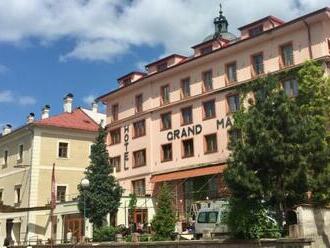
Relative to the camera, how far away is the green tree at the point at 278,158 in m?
22.2

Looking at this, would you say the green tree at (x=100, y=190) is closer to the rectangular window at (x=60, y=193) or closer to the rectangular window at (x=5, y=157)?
the rectangular window at (x=60, y=193)

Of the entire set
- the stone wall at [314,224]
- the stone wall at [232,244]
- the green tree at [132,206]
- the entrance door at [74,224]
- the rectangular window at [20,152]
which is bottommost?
the stone wall at [232,244]

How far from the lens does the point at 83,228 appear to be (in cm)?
4400

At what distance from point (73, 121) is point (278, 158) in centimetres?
3794

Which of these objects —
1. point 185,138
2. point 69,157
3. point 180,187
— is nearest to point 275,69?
point 185,138

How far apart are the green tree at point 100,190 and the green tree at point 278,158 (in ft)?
60.4

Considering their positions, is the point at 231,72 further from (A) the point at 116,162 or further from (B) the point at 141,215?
(A) the point at 116,162

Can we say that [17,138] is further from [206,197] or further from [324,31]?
[324,31]

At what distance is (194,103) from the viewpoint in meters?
42.6

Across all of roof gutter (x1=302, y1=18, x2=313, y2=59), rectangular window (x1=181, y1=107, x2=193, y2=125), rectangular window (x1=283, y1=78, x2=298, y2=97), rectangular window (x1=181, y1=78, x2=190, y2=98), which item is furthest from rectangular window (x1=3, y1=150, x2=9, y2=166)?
roof gutter (x1=302, y1=18, x2=313, y2=59)

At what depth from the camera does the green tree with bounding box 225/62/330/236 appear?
73.0 ft

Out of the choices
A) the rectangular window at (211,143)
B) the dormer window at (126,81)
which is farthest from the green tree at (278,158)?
the dormer window at (126,81)

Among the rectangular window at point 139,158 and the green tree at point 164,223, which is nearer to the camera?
the green tree at point 164,223

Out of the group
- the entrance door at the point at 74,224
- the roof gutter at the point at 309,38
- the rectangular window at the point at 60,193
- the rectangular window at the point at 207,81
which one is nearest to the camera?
the roof gutter at the point at 309,38
